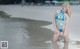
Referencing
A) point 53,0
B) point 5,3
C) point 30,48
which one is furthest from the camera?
point 5,3

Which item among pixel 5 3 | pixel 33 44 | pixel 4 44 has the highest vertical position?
pixel 4 44

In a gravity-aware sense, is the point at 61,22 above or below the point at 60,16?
below

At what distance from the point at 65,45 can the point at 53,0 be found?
51399 millimetres

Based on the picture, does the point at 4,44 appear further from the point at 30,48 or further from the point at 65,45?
the point at 65,45

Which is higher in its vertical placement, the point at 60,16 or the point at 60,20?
the point at 60,16

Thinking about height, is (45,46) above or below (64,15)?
below

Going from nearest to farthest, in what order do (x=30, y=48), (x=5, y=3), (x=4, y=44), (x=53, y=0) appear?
1. (x=4, y=44)
2. (x=30, y=48)
3. (x=53, y=0)
4. (x=5, y=3)

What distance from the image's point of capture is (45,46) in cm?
1045

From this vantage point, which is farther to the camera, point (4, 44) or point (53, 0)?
point (53, 0)

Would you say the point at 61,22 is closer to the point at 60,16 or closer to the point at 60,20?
the point at 60,20

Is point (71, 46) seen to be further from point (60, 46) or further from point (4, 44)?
point (4, 44)

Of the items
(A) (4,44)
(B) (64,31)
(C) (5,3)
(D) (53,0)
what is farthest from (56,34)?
(C) (5,3)

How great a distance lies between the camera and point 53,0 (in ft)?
→ 203

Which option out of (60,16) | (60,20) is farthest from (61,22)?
(60,16)
